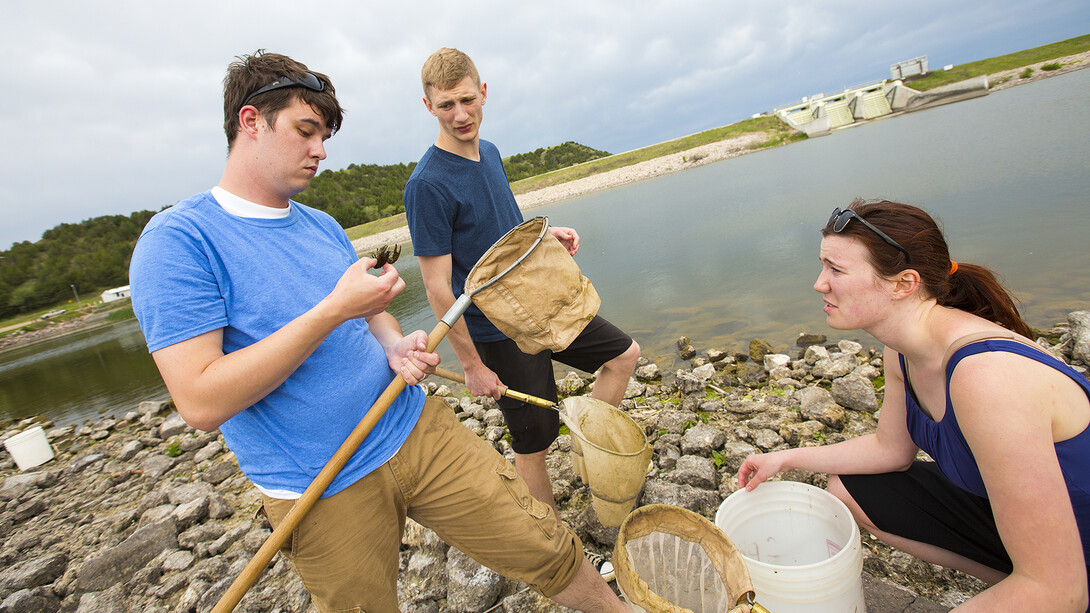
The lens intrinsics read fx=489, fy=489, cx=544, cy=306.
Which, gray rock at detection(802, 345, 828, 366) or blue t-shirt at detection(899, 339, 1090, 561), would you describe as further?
gray rock at detection(802, 345, 828, 366)

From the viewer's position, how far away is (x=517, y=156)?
193 feet

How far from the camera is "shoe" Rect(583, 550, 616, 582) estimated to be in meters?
2.58

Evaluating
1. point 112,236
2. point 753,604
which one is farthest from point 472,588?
point 112,236

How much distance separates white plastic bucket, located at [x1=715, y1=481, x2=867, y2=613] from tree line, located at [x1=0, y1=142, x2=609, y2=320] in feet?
141

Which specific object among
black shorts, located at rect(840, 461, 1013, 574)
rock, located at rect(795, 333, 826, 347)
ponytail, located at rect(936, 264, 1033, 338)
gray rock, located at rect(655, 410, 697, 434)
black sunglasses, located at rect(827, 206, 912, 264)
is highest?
black sunglasses, located at rect(827, 206, 912, 264)

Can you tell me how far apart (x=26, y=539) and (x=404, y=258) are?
834 inches

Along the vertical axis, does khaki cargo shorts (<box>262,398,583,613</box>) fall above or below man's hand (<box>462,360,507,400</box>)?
below

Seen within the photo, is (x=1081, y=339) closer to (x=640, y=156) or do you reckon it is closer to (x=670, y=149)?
(x=640, y=156)

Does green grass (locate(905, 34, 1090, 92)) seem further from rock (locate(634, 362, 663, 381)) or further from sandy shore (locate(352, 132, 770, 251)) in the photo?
rock (locate(634, 362, 663, 381))

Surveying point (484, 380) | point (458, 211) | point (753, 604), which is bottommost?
point (753, 604)

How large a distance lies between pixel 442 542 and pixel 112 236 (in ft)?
256

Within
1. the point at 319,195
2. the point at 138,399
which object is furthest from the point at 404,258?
the point at 319,195

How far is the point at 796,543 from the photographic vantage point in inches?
86.3

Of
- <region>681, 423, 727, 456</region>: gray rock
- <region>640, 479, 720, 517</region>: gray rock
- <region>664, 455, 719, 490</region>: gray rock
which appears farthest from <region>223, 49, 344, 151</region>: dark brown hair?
<region>681, 423, 727, 456</region>: gray rock
